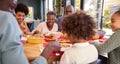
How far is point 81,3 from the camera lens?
14.3 feet

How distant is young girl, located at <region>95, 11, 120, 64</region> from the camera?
1452mm

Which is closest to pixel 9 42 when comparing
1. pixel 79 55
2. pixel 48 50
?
pixel 48 50

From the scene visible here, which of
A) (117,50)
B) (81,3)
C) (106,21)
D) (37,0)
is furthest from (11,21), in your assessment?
(37,0)

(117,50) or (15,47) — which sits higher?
(15,47)

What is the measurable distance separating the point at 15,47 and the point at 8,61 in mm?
54

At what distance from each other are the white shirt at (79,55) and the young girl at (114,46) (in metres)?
0.15

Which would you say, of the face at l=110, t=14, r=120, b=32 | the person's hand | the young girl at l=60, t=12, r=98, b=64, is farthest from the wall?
the person's hand

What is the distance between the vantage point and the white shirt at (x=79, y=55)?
1.29 m

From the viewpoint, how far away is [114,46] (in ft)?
4.76

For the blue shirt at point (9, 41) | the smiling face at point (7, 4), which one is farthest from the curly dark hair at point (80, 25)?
the blue shirt at point (9, 41)

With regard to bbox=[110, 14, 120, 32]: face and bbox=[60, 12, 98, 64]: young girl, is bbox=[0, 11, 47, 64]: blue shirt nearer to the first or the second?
bbox=[60, 12, 98, 64]: young girl

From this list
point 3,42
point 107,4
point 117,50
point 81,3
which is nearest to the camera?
point 3,42

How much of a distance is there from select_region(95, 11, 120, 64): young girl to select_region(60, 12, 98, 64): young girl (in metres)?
0.10

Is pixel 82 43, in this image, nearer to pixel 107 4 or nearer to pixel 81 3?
pixel 107 4
